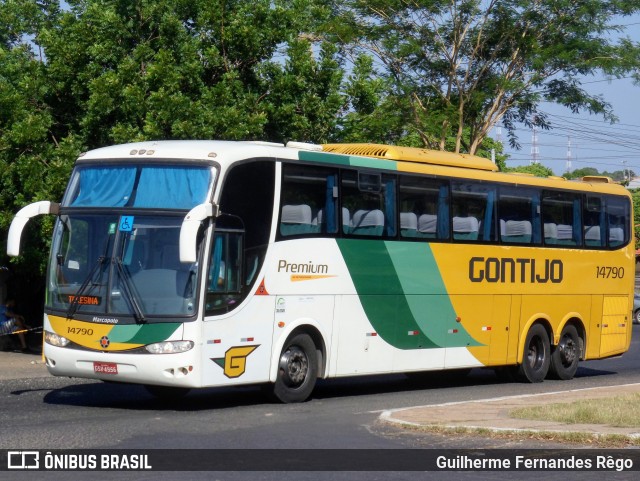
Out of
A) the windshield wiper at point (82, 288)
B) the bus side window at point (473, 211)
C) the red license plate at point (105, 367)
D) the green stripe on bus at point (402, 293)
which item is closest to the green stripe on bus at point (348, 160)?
Result: the green stripe on bus at point (402, 293)

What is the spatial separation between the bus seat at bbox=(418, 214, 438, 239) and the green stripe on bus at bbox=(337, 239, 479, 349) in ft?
0.66

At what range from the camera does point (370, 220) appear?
55.7 feet

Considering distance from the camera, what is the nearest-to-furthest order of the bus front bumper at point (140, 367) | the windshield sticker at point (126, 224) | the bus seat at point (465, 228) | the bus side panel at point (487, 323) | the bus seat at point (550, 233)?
1. the bus front bumper at point (140, 367)
2. the windshield sticker at point (126, 224)
3. the bus seat at point (465, 228)
4. the bus side panel at point (487, 323)
5. the bus seat at point (550, 233)

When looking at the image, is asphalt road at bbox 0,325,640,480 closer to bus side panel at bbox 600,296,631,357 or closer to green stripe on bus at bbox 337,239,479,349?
green stripe on bus at bbox 337,239,479,349

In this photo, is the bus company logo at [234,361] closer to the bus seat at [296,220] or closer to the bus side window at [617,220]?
the bus seat at [296,220]

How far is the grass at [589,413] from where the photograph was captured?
41.6 ft

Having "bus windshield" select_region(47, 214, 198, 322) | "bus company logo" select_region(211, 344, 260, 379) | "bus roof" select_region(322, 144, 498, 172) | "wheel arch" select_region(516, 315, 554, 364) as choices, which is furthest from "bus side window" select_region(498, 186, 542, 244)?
"bus windshield" select_region(47, 214, 198, 322)

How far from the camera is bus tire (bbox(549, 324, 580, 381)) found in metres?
21.5

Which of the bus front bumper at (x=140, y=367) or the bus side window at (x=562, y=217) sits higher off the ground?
the bus side window at (x=562, y=217)

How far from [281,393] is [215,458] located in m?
5.08

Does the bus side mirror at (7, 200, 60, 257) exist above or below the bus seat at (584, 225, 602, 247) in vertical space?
below

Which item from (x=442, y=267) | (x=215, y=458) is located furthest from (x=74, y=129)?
(x=215, y=458)

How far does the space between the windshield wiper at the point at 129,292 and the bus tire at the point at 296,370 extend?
7.30 ft

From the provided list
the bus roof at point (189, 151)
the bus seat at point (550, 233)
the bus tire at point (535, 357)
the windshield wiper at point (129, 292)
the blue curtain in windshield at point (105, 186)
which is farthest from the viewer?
the bus seat at point (550, 233)
